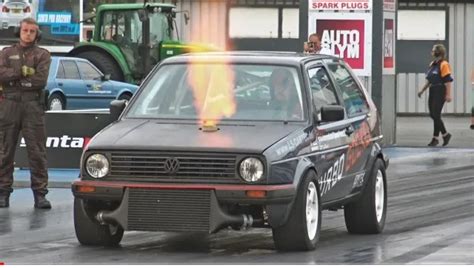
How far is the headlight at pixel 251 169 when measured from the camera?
9438 millimetres

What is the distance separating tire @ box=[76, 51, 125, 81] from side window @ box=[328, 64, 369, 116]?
17230 millimetres

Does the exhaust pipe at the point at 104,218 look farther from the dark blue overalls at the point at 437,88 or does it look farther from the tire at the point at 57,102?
the tire at the point at 57,102

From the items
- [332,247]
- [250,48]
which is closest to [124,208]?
[332,247]

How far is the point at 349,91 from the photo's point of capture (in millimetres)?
11539

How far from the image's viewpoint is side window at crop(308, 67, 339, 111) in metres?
10.6

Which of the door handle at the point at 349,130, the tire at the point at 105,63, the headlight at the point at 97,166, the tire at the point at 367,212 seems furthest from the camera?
the tire at the point at 105,63

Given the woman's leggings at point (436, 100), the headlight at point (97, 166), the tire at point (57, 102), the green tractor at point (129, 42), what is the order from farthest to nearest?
the green tractor at point (129, 42) → the tire at point (57, 102) → the woman's leggings at point (436, 100) → the headlight at point (97, 166)

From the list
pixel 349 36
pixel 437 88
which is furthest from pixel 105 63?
pixel 437 88

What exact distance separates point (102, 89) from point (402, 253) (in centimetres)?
1783

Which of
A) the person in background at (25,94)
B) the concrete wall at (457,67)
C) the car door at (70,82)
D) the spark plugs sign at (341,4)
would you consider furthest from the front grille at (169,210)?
the concrete wall at (457,67)

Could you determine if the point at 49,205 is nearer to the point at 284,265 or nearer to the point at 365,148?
the point at 365,148

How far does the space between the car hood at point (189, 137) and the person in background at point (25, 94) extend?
9.05 feet

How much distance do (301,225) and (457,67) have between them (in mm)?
24278

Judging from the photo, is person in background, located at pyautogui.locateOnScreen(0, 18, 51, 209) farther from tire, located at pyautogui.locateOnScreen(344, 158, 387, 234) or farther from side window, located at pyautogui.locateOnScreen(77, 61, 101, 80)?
side window, located at pyautogui.locateOnScreen(77, 61, 101, 80)
